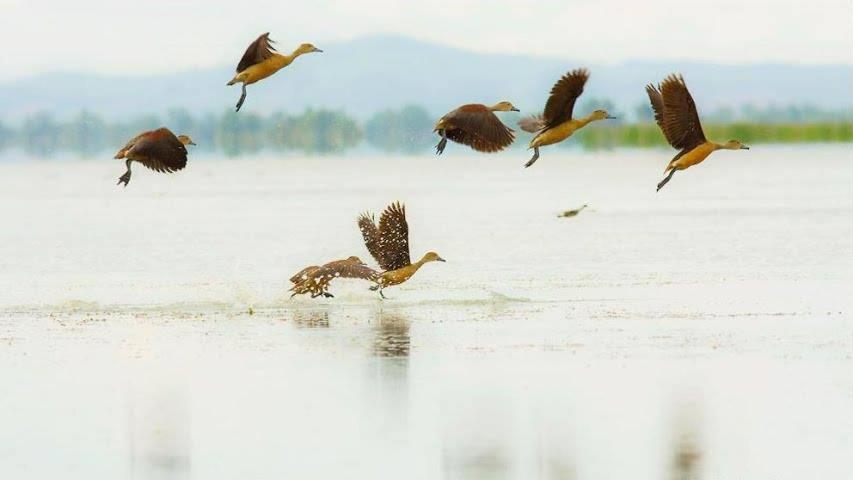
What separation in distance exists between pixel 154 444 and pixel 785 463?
165 inches

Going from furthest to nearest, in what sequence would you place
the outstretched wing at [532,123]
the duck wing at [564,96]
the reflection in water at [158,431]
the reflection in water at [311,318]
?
the reflection in water at [311,318], the outstretched wing at [532,123], the duck wing at [564,96], the reflection in water at [158,431]

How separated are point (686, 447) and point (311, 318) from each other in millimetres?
7546

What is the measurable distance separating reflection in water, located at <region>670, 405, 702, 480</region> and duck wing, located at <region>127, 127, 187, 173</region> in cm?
541

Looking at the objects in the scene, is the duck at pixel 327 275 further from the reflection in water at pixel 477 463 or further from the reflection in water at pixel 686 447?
the reflection in water at pixel 477 463

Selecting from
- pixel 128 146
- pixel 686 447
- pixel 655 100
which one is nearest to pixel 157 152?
pixel 128 146

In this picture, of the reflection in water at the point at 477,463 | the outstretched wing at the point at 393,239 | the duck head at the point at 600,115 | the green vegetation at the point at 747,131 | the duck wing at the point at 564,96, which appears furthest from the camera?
the green vegetation at the point at 747,131

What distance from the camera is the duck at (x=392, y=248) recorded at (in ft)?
61.0

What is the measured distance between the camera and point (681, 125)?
15438 mm

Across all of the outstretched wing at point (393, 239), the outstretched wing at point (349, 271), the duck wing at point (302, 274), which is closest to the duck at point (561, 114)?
the outstretched wing at point (393, 239)

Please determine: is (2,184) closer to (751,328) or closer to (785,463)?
(751,328)

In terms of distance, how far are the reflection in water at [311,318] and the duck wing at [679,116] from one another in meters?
4.36

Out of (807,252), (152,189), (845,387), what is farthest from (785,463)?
(152,189)

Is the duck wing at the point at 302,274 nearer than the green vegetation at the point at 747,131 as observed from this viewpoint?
Yes

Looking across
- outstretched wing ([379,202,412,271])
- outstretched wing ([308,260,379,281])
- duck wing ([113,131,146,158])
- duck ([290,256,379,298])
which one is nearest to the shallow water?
duck ([290,256,379,298])
